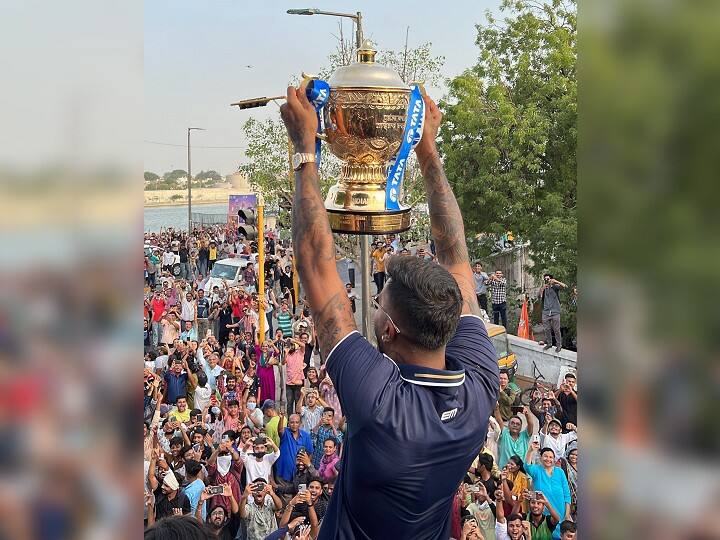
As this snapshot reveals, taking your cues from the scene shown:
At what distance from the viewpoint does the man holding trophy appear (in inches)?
87.7

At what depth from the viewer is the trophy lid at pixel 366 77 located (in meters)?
Result: 2.88

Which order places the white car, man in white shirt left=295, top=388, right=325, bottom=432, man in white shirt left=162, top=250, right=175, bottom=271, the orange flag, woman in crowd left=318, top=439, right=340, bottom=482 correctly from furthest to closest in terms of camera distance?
man in white shirt left=162, top=250, right=175, bottom=271 < the white car < the orange flag < man in white shirt left=295, top=388, right=325, bottom=432 < woman in crowd left=318, top=439, right=340, bottom=482

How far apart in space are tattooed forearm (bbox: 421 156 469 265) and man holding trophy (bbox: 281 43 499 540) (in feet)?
1.57

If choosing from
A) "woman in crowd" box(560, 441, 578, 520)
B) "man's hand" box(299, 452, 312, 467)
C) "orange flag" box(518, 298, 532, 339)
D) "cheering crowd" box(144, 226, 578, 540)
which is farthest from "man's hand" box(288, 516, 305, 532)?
"orange flag" box(518, 298, 532, 339)

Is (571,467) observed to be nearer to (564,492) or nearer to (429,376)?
(564,492)

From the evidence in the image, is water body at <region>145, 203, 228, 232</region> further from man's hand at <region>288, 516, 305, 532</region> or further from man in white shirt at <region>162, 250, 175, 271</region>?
man's hand at <region>288, 516, 305, 532</region>

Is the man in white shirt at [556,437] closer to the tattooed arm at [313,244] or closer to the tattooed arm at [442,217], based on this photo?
the tattooed arm at [442,217]

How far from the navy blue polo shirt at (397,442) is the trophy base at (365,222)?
82cm

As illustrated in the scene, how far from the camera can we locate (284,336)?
46.9 feet

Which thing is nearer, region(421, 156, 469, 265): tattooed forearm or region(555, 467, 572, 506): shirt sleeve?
region(421, 156, 469, 265): tattooed forearm

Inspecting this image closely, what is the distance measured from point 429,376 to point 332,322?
302 millimetres

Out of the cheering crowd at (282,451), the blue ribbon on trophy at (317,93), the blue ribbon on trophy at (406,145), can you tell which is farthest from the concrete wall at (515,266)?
the blue ribbon on trophy at (317,93)

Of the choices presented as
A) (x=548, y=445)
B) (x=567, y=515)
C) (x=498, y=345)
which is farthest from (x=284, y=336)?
(x=567, y=515)

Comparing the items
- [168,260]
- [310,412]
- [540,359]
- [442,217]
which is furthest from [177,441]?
[168,260]
